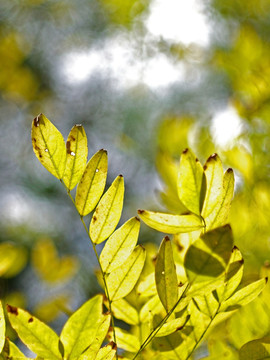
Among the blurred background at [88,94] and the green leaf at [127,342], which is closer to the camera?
the green leaf at [127,342]

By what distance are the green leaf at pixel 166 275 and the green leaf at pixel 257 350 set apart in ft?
0.26

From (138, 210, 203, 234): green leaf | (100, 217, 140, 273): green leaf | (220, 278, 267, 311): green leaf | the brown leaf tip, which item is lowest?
(220, 278, 267, 311): green leaf

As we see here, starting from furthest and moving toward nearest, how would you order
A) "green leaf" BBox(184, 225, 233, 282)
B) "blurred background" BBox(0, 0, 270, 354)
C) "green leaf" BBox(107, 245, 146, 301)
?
"blurred background" BBox(0, 0, 270, 354)
"green leaf" BBox(107, 245, 146, 301)
"green leaf" BBox(184, 225, 233, 282)

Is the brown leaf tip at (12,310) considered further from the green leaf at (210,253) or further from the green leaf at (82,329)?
the green leaf at (210,253)

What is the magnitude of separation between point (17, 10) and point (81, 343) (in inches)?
99.3

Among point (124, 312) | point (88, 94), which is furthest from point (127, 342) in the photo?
point (88, 94)

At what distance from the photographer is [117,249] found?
403 millimetres

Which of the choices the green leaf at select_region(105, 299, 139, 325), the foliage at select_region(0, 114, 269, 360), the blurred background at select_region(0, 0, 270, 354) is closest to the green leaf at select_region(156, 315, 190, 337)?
the foliage at select_region(0, 114, 269, 360)

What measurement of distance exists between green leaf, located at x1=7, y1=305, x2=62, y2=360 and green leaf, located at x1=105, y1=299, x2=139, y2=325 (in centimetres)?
10

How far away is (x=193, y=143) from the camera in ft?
2.81

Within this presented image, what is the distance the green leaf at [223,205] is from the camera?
1.22 ft

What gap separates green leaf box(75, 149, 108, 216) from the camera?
16.3 inches

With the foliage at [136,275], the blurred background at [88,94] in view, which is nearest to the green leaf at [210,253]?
the foliage at [136,275]

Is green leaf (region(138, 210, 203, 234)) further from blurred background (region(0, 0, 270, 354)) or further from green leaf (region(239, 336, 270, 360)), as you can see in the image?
blurred background (region(0, 0, 270, 354))
